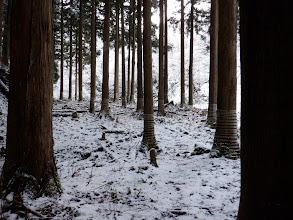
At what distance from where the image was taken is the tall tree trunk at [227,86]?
5.12 meters

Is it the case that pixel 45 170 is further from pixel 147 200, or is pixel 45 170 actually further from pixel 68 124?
pixel 68 124

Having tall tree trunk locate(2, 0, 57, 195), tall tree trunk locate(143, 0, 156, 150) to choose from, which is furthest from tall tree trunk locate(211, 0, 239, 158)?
tall tree trunk locate(2, 0, 57, 195)

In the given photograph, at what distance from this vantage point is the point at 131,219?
264cm

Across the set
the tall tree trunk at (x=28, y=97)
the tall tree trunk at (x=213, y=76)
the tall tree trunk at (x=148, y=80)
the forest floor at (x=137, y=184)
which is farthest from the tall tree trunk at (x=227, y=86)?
the tall tree trunk at (x=213, y=76)

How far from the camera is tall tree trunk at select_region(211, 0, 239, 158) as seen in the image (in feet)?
16.8

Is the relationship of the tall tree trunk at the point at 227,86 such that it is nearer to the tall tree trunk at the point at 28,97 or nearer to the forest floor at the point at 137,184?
the forest floor at the point at 137,184

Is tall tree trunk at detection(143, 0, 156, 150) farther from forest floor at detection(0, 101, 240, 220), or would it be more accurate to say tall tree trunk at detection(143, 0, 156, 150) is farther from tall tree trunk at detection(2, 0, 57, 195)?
tall tree trunk at detection(2, 0, 57, 195)
